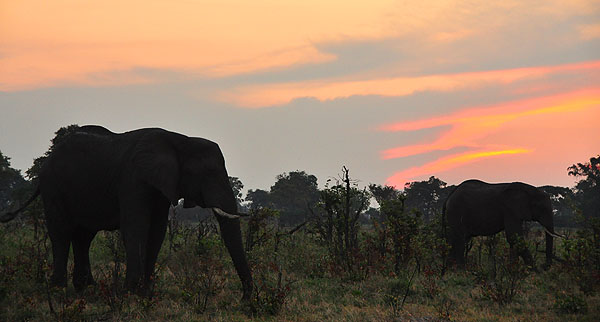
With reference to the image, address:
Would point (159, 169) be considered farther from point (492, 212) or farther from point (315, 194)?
point (315, 194)

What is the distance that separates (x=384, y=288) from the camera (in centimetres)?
1255

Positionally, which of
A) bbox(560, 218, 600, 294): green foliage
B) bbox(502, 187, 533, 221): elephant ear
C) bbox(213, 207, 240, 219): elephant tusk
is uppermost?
bbox(502, 187, 533, 221): elephant ear

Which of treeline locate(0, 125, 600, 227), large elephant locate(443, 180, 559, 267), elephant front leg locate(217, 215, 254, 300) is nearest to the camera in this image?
elephant front leg locate(217, 215, 254, 300)

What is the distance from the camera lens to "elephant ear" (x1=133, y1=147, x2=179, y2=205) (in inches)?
413

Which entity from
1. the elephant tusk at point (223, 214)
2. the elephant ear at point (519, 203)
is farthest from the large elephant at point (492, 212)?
the elephant tusk at point (223, 214)

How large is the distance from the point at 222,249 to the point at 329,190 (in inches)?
157

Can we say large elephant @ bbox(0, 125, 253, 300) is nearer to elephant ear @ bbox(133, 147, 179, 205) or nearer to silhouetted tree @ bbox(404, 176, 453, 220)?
elephant ear @ bbox(133, 147, 179, 205)

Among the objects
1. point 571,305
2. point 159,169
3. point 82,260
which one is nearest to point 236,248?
point 159,169

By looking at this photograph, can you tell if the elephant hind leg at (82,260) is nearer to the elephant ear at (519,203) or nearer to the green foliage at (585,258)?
the green foliage at (585,258)

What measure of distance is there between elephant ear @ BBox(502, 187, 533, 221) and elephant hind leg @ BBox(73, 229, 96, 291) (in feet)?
43.7

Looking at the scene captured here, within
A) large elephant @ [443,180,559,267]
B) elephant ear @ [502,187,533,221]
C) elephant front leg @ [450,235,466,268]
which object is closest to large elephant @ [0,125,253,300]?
elephant front leg @ [450,235,466,268]

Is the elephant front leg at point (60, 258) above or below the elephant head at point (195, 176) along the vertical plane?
below

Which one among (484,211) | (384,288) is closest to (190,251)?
(384,288)

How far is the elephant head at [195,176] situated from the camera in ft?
34.2
